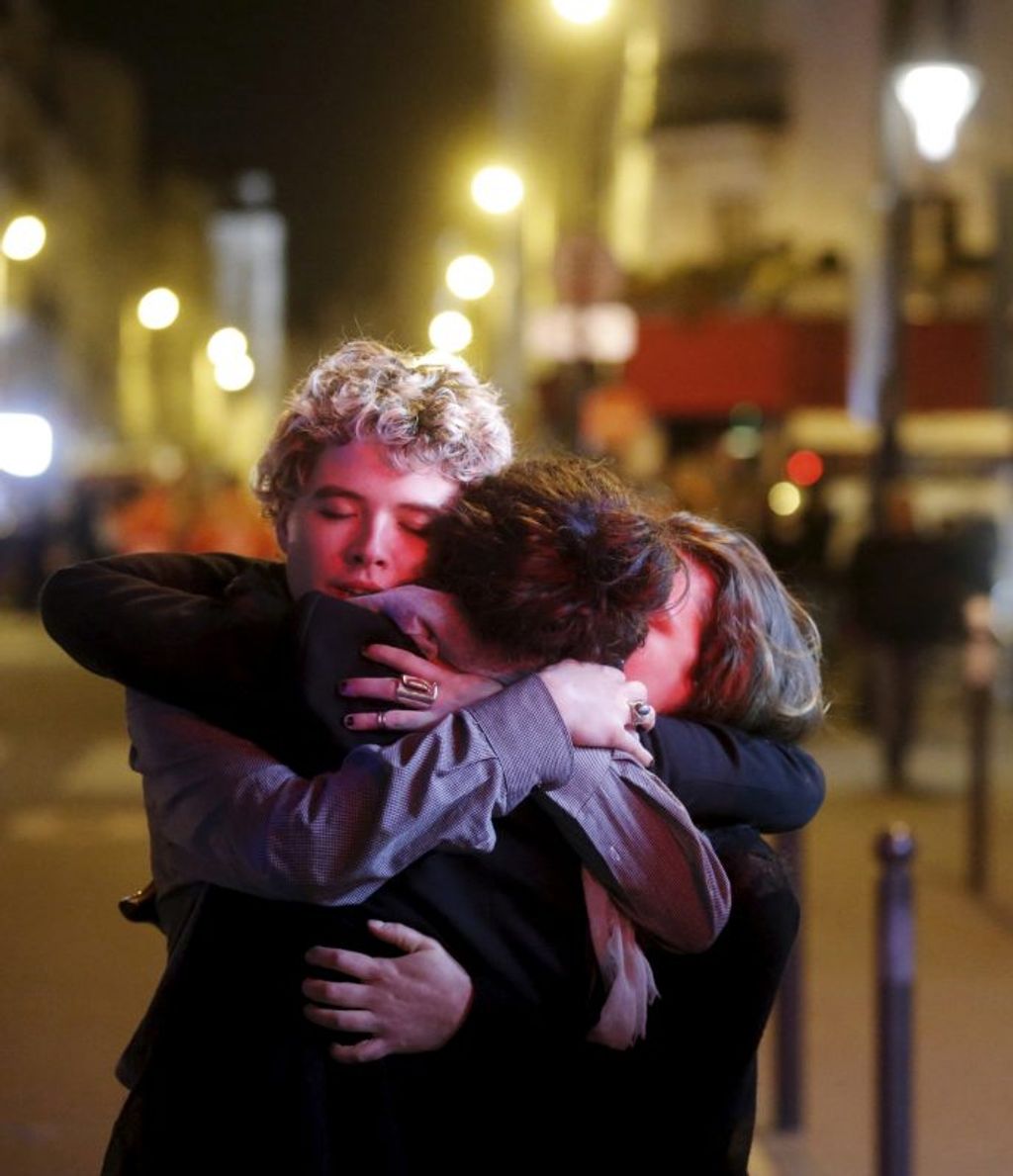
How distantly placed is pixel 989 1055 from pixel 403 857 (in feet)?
17.8

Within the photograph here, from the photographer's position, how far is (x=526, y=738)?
248 centimetres

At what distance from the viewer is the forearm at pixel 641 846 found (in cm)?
251

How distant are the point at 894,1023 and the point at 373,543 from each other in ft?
10.4

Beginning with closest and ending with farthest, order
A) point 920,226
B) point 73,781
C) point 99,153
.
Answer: point 73,781 < point 920,226 < point 99,153

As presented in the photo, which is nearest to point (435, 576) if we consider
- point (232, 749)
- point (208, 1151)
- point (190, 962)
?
point (232, 749)

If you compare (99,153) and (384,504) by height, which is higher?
(99,153)

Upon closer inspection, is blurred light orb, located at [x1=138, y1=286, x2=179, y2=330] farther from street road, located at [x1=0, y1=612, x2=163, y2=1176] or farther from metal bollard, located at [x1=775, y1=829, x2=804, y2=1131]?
metal bollard, located at [x1=775, y1=829, x2=804, y2=1131]

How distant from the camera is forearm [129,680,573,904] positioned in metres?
2.40

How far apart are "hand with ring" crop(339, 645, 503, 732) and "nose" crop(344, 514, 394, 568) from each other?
236 mm

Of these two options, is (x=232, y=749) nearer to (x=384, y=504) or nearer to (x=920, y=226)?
(x=384, y=504)

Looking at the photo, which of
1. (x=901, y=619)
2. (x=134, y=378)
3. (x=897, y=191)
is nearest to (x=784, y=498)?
(x=897, y=191)

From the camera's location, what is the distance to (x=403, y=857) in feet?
7.99

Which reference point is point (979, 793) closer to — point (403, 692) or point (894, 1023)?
point (894, 1023)

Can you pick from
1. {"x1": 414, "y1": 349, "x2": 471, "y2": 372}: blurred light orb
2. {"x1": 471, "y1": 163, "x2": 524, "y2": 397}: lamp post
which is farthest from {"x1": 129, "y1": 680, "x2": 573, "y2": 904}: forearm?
{"x1": 471, "y1": 163, "x2": 524, "y2": 397}: lamp post
